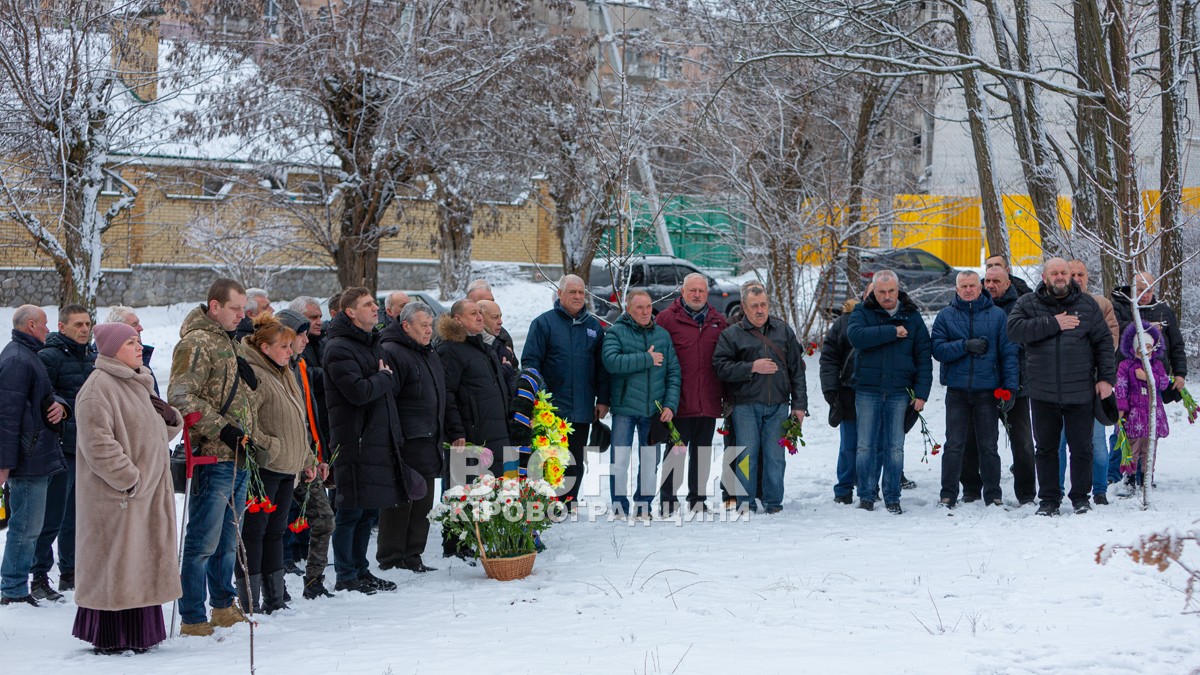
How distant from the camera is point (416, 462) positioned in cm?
736

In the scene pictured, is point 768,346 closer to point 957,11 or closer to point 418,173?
point 957,11

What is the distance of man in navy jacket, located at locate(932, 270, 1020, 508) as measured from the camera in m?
8.99

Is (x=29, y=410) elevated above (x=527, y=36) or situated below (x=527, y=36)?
below

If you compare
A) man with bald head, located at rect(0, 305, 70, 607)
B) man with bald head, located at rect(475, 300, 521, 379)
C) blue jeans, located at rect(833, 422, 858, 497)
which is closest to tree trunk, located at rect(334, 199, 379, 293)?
man with bald head, located at rect(475, 300, 521, 379)

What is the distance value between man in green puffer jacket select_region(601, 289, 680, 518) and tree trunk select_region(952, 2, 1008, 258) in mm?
6842

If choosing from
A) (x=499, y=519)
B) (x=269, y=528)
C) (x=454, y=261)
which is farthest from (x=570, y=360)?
(x=454, y=261)

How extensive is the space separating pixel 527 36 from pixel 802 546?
11420 millimetres

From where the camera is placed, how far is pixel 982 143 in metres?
14.8

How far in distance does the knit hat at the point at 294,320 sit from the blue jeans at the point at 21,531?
1.65m

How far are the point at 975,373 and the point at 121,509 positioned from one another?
6141mm

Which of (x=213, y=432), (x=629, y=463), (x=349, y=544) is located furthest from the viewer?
(x=629, y=463)

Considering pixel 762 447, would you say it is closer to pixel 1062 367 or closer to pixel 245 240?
pixel 1062 367

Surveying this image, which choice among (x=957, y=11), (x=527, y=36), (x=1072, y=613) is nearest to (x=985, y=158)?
(x=957, y=11)

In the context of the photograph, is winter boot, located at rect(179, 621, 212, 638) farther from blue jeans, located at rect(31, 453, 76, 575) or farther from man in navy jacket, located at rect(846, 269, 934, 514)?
man in navy jacket, located at rect(846, 269, 934, 514)
